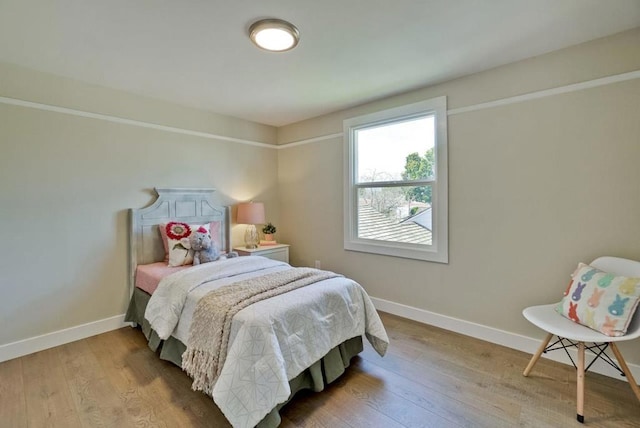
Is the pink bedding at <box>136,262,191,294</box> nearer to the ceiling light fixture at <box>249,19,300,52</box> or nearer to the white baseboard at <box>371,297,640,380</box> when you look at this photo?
the ceiling light fixture at <box>249,19,300,52</box>

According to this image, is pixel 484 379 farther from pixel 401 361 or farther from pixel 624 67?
pixel 624 67

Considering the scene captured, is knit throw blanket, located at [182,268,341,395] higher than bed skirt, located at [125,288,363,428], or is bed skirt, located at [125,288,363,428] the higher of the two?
knit throw blanket, located at [182,268,341,395]

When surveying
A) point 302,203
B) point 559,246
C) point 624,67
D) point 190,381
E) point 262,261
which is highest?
point 624,67

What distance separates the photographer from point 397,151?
10.4 ft

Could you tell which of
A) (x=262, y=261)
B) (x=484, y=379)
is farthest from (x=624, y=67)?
(x=262, y=261)

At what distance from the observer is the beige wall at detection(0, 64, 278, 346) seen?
2.35 meters

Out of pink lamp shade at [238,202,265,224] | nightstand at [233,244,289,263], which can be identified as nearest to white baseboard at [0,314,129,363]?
nightstand at [233,244,289,263]

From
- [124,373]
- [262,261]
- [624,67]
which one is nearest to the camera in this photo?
[624,67]

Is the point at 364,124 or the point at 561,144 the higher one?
the point at 364,124

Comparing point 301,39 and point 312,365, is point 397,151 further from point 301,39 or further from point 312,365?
point 312,365

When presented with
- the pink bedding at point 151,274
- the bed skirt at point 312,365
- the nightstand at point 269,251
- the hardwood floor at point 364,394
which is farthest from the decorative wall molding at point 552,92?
the pink bedding at point 151,274

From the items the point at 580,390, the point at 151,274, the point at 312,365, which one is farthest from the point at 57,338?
the point at 580,390

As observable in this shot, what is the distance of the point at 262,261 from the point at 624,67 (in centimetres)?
311

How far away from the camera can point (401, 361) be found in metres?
2.27
